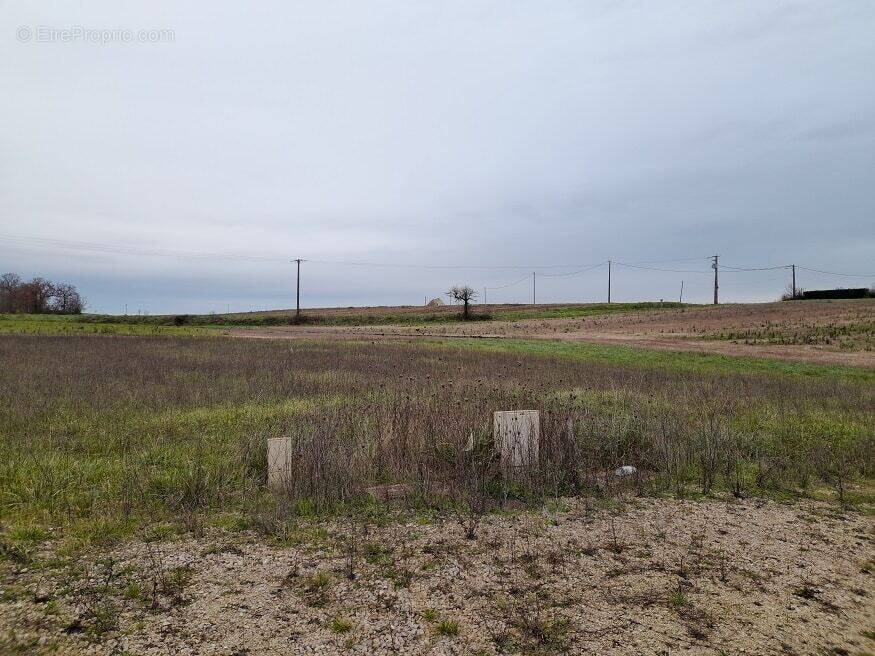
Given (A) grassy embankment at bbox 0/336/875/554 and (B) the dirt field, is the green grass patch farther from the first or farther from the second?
(A) grassy embankment at bbox 0/336/875/554

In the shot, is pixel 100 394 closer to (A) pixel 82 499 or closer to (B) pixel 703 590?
(A) pixel 82 499

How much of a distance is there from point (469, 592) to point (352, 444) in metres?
3.78

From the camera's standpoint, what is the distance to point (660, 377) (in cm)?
1605

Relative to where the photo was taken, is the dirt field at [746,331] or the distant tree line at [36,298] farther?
the distant tree line at [36,298]

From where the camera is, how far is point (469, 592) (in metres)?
3.88

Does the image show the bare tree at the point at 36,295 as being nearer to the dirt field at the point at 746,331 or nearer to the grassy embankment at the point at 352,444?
the dirt field at the point at 746,331

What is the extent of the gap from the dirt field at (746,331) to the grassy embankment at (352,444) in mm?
14632

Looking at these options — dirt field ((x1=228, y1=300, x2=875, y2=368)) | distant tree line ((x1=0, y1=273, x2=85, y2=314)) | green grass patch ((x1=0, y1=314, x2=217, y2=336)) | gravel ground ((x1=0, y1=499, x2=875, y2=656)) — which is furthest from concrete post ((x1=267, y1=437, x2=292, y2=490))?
distant tree line ((x1=0, y1=273, x2=85, y2=314))

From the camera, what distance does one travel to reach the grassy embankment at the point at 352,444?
5.67 metres

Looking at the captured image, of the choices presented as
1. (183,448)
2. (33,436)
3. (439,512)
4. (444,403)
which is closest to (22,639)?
(439,512)

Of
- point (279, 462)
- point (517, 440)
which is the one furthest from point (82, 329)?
point (517, 440)

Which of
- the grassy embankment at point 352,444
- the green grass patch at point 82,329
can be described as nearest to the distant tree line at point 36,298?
the green grass patch at point 82,329

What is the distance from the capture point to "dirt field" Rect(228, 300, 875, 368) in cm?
2758

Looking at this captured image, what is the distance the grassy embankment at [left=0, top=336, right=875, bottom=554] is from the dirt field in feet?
48.0
